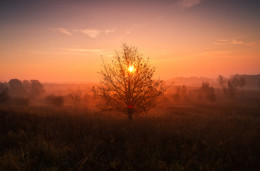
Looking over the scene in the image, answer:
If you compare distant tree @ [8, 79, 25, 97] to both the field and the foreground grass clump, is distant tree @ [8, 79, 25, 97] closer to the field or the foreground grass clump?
the field

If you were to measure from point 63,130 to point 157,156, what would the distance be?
5854 mm

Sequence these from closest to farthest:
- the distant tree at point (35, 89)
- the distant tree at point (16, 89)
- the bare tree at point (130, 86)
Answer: the bare tree at point (130, 86) < the distant tree at point (16, 89) < the distant tree at point (35, 89)

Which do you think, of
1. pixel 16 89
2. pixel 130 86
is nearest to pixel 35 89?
pixel 16 89

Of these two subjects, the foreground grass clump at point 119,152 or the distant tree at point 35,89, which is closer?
the foreground grass clump at point 119,152

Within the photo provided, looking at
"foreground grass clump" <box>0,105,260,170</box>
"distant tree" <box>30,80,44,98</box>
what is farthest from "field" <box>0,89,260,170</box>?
"distant tree" <box>30,80,44,98</box>

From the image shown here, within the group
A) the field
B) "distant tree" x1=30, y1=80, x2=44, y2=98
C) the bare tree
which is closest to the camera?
the field

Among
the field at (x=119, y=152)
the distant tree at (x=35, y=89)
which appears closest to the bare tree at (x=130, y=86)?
the field at (x=119, y=152)

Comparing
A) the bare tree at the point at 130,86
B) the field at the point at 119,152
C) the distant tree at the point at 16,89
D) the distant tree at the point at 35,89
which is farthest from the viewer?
the distant tree at the point at 35,89

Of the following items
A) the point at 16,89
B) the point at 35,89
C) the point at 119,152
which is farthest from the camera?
the point at 35,89

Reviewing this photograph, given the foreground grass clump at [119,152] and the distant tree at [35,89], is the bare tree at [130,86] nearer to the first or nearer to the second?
the foreground grass clump at [119,152]

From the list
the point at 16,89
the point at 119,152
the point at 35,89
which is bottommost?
the point at 119,152

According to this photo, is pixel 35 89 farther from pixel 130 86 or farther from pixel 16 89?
pixel 130 86

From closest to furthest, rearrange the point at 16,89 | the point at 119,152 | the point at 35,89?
1. the point at 119,152
2. the point at 16,89
3. the point at 35,89

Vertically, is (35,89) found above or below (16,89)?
below
